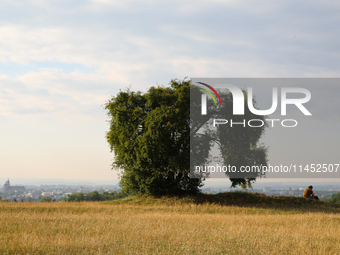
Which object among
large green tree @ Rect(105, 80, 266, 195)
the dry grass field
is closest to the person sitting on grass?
large green tree @ Rect(105, 80, 266, 195)

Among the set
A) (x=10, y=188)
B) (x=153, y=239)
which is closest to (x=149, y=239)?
(x=153, y=239)

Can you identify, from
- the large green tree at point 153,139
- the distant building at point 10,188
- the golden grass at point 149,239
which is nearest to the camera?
the golden grass at point 149,239

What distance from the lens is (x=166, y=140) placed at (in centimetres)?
2536

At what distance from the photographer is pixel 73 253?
26.7ft

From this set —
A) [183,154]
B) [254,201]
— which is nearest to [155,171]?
[183,154]

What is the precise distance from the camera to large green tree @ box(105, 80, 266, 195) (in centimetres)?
2511

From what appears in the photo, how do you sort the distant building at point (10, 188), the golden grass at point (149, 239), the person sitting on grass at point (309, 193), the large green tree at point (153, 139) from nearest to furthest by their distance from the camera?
the golden grass at point (149, 239), the large green tree at point (153, 139), the person sitting on grass at point (309, 193), the distant building at point (10, 188)

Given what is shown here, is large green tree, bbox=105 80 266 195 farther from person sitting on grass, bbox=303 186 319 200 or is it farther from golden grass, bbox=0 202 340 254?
golden grass, bbox=0 202 340 254

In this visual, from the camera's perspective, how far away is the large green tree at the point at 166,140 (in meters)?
25.1

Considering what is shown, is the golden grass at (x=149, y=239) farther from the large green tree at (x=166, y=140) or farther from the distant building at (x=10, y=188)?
the distant building at (x=10, y=188)

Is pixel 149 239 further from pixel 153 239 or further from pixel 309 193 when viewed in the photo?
pixel 309 193

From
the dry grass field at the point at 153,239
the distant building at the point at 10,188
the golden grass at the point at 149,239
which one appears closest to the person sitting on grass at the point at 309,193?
the dry grass field at the point at 153,239

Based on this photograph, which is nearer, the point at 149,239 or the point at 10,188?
the point at 149,239

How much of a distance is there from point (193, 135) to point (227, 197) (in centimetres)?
599
